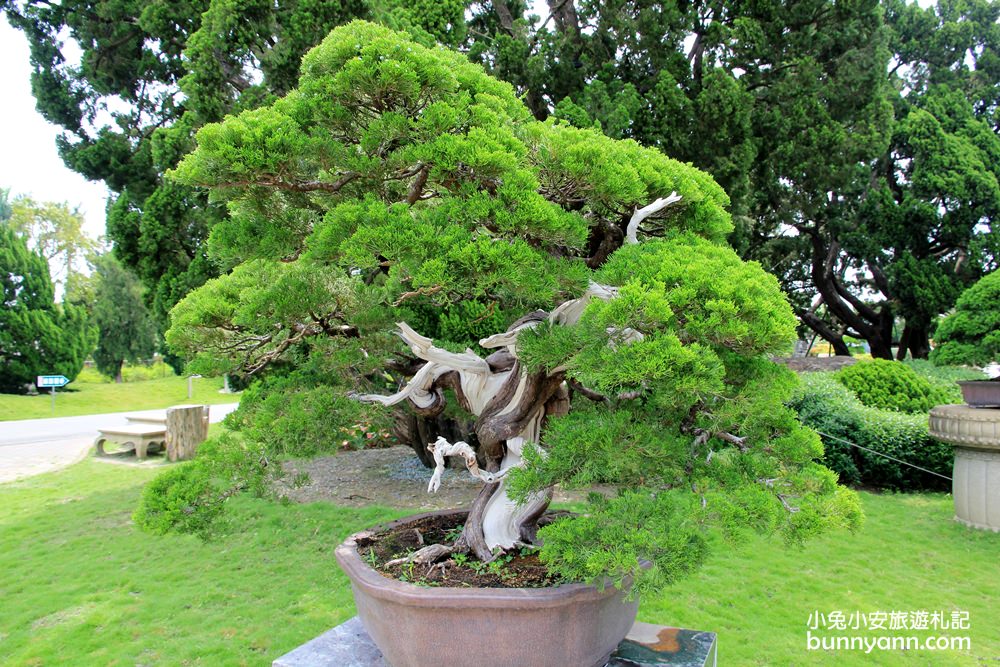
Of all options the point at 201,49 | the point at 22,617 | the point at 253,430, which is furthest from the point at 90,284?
the point at 253,430

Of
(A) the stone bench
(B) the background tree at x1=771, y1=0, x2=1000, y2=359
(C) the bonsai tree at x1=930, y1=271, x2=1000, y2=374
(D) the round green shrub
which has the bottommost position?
(A) the stone bench

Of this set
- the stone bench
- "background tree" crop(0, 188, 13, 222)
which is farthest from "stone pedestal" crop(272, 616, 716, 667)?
"background tree" crop(0, 188, 13, 222)

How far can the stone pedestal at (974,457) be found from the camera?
394cm

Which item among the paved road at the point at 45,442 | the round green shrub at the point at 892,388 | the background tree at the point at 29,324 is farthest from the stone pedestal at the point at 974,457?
the background tree at the point at 29,324

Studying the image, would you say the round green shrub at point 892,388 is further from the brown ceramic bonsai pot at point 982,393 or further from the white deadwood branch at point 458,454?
the white deadwood branch at point 458,454

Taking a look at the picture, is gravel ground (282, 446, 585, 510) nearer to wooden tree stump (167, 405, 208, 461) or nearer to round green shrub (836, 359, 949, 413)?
wooden tree stump (167, 405, 208, 461)

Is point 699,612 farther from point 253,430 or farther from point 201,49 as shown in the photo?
point 201,49

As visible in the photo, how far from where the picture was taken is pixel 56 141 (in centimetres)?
685

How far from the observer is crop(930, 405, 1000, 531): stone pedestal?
12.9ft

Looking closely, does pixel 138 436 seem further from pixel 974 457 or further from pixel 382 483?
pixel 974 457

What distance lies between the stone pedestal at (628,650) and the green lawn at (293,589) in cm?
17

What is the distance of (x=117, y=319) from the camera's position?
1853cm

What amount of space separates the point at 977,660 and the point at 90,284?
23.2 m

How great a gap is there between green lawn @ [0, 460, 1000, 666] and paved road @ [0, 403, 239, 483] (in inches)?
91.9
